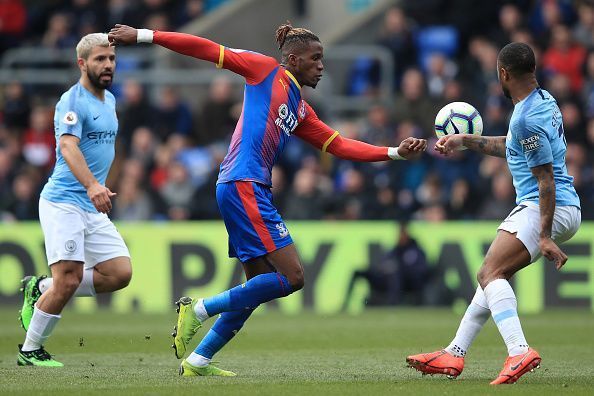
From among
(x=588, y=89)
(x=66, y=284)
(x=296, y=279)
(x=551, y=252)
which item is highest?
(x=588, y=89)

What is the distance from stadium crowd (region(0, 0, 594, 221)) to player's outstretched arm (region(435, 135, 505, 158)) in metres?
8.78

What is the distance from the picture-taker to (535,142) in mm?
8914

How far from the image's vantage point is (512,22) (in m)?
20.7

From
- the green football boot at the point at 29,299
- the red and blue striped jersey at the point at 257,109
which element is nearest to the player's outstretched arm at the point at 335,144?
the red and blue striped jersey at the point at 257,109

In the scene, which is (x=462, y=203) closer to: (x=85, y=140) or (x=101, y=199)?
(x=85, y=140)

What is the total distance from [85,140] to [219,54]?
201 centimetres

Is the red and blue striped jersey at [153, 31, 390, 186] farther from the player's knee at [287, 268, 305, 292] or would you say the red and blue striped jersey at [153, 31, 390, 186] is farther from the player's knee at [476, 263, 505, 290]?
the player's knee at [476, 263, 505, 290]

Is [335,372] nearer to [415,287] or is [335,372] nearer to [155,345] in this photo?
[155,345]

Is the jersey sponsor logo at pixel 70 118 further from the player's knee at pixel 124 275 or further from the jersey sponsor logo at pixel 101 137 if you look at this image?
the player's knee at pixel 124 275

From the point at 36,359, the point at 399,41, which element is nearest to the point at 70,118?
the point at 36,359

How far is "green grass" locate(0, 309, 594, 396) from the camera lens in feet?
28.7

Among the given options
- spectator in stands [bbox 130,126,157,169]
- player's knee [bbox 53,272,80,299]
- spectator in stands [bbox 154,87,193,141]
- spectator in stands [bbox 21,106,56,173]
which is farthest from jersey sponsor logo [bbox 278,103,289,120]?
spectator in stands [bbox 21,106,56,173]

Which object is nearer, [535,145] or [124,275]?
[535,145]

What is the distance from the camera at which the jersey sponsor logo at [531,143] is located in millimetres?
8914
